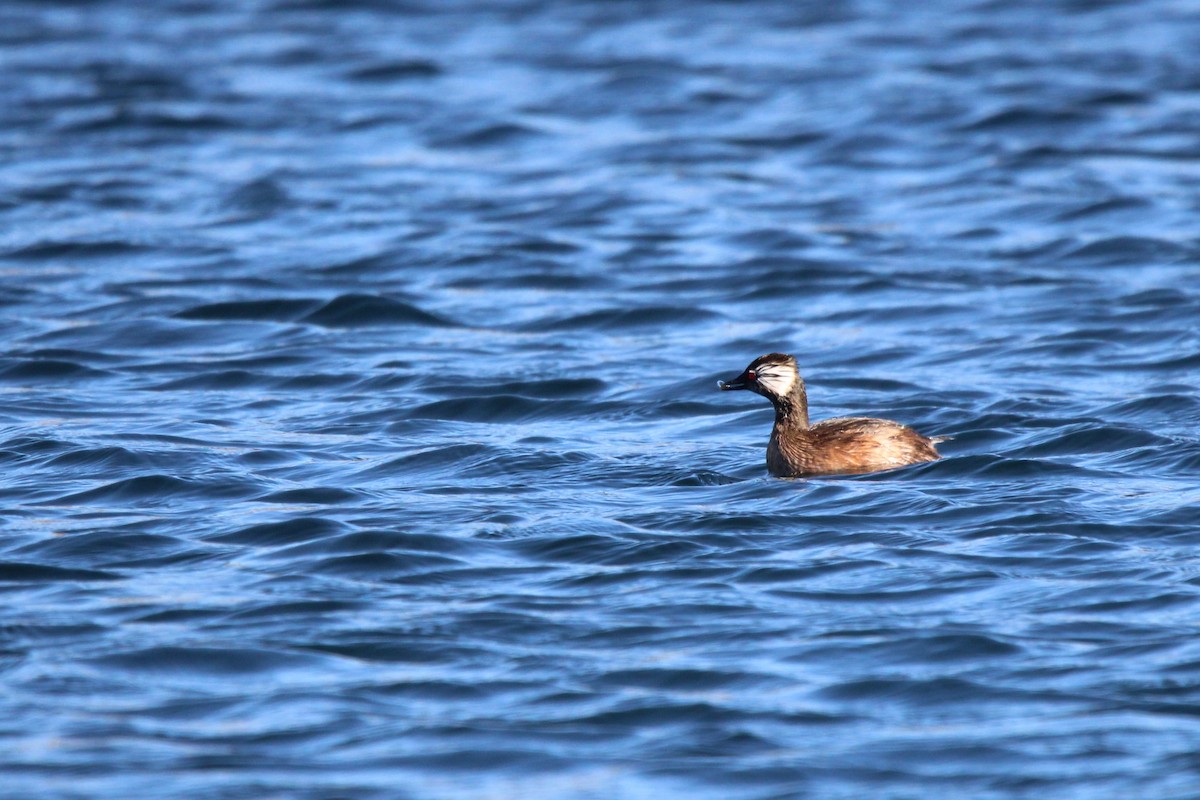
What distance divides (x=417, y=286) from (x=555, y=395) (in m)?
4.53

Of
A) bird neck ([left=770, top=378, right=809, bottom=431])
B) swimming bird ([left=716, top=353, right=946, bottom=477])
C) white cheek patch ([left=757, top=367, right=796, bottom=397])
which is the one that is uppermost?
white cheek patch ([left=757, top=367, right=796, bottom=397])

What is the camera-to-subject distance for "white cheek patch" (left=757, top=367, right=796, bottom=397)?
13.1m

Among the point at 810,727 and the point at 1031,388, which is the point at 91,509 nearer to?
the point at 810,727

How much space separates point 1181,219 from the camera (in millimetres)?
21000

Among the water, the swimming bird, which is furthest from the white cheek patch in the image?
the water

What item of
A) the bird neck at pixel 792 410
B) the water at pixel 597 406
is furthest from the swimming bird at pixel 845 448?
the water at pixel 597 406

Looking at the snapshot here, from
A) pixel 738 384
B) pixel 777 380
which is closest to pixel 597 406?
pixel 738 384

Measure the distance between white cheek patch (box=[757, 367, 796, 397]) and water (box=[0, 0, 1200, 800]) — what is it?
24.7 inches

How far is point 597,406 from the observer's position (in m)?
14.8

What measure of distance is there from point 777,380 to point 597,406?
210cm

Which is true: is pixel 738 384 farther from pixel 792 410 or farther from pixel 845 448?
pixel 845 448

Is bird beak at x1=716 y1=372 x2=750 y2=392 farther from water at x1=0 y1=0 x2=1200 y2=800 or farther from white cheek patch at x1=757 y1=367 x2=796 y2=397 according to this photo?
water at x1=0 y1=0 x2=1200 y2=800

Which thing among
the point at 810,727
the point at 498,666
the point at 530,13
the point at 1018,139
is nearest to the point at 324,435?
the point at 498,666

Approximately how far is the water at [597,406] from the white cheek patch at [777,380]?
2.06 feet
